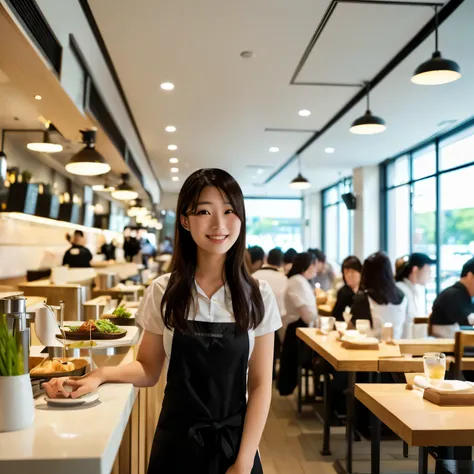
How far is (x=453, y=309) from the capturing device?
425 centimetres

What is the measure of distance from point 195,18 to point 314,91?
2475mm

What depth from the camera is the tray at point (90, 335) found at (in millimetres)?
2210

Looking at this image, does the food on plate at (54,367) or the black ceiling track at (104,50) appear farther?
the black ceiling track at (104,50)

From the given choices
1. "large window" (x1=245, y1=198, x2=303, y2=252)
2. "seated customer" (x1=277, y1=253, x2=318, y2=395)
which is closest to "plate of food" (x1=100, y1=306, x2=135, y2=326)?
"seated customer" (x1=277, y1=253, x2=318, y2=395)

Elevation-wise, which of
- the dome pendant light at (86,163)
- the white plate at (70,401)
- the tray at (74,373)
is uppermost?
the dome pendant light at (86,163)

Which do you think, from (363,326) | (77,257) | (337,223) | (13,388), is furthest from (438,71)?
(337,223)

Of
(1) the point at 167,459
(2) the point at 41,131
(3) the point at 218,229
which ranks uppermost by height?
(2) the point at 41,131

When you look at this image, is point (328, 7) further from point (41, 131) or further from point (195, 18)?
point (41, 131)

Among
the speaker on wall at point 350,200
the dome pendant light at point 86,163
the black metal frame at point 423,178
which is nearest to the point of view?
the dome pendant light at point 86,163

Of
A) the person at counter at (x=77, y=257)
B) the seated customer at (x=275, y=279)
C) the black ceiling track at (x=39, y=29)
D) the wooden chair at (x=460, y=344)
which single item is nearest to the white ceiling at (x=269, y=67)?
the black ceiling track at (x=39, y=29)

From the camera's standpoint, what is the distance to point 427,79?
4.08 meters

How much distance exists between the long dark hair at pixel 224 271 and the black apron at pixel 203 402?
5cm

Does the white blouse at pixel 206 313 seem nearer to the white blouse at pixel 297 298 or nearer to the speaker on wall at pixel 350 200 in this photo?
the white blouse at pixel 297 298

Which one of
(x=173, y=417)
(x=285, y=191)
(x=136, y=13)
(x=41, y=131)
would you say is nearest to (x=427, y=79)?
(x=136, y=13)
